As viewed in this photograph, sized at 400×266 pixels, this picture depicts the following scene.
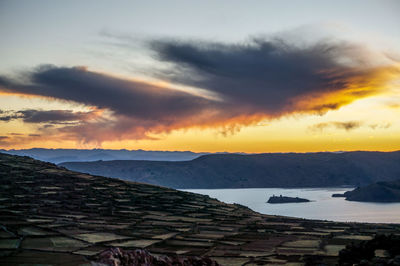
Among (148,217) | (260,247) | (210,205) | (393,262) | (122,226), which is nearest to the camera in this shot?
(393,262)

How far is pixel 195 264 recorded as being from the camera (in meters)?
26.1

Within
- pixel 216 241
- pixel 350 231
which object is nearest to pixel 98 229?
pixel 216 241

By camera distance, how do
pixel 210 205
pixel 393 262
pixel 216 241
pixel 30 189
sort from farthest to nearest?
pixel 210 205
pixel 30 189
pixel 216 241
pixel 393 262

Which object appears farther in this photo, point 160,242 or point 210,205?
point 210,205

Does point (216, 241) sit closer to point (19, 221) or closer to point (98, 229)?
point (98, 229)

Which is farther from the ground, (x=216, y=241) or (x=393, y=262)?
(x=393, y=262)

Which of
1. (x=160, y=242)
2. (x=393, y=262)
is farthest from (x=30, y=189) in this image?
(x=393, y=262)

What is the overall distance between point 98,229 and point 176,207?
3989 centimetres

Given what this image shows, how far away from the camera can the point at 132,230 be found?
196 ft

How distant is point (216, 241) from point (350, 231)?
26.0 m

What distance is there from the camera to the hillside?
39.4 metres

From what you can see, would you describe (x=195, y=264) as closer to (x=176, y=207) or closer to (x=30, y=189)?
(x=176, y=207)

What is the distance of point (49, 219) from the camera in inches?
2544

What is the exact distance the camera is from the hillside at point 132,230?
3944cm
